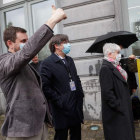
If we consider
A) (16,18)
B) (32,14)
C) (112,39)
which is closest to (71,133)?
(112,39)

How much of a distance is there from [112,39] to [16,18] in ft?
13.4

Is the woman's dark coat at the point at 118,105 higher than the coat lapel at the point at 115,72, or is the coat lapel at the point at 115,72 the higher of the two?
the coat lapel at the point at 115,72

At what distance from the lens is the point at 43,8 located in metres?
5.48

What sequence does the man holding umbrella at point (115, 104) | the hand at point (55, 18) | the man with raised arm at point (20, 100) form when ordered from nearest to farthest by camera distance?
the hand at point (55, 18)
the man with raised arm at point (20, 100)
the man holding umbrella at point (115, 104)

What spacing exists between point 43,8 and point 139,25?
118 inches

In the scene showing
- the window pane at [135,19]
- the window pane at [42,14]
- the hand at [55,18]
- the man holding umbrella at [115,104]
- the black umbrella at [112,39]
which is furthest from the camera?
the window pane at [42,14]

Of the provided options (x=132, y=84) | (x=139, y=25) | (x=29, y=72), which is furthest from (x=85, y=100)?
(x=29, y=72)

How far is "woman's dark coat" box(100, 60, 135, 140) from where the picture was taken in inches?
92.4

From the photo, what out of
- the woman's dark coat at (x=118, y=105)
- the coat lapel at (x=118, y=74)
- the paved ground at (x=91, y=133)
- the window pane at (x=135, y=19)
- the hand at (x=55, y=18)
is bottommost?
the paved ground at (x=91, y=133)

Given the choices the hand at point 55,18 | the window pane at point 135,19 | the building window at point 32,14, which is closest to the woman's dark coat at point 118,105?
the hand at point 55,18

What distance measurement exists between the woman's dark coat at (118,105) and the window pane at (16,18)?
4344mm

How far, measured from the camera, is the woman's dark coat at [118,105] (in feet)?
7.70

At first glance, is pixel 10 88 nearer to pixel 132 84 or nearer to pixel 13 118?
pixel 13 118

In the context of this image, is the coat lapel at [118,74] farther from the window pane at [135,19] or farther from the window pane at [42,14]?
the window pane at [42,14]
